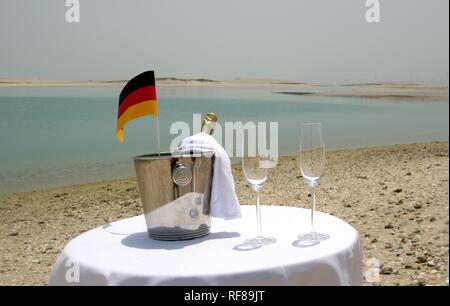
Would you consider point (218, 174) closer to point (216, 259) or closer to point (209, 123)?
point (209, 123)

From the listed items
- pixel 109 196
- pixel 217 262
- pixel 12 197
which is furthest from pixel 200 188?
pixel 12 197

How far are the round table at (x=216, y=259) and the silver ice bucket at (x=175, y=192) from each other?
0.18 feet

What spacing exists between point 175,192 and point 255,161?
328mm

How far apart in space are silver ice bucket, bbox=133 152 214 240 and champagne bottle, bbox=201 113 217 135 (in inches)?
5.9

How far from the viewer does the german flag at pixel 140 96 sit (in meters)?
1.82

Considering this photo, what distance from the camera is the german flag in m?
1.82

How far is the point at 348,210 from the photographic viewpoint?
5891 mm

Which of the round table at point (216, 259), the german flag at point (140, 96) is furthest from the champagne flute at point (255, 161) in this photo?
the german flag at point (140, 96)

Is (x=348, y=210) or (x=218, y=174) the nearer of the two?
(x=218, y=174)

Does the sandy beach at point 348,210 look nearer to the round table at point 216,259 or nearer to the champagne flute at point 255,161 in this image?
the round table at point 216,259

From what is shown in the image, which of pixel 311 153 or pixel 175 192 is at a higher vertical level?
pixel 311 153

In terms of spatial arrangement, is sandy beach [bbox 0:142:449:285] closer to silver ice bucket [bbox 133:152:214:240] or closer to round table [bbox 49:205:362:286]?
round table [bbox 49:205:362:286]

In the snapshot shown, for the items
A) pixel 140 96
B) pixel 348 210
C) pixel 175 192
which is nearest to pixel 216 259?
pixel 175 192
